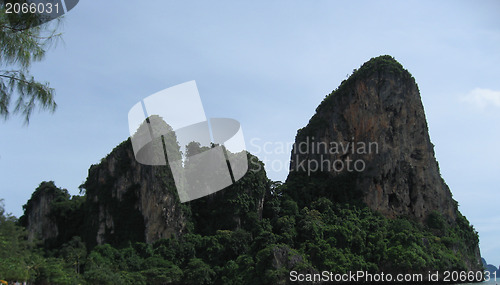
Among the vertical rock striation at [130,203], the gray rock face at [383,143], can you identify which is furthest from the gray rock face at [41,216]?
the gray rock face at [383,143]

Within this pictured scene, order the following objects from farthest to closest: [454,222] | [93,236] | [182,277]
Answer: [454,222], [93,236], [182,277]

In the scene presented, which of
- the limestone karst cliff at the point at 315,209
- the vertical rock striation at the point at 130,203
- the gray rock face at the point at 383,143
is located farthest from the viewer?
the gray rock face at the point at 383,143

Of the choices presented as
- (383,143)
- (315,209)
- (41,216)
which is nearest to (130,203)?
(41,216)

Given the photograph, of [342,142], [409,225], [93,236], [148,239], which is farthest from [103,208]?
[409,225]

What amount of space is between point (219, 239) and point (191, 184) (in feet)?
21.0

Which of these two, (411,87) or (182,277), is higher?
(411,87)

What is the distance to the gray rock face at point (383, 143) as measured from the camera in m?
41.9

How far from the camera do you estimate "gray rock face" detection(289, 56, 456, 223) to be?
1650 inches

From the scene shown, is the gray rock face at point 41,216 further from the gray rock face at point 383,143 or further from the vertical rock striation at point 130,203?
the gray rock face at point 383,143

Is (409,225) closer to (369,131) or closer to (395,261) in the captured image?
(395,261)

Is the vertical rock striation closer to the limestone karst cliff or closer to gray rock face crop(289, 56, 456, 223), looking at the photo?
the limestone karst cliff

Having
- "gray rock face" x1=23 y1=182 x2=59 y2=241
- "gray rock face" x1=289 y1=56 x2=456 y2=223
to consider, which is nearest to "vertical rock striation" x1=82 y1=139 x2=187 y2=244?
"gray rock face" x1=23 y1=182 x2=59 y2=241

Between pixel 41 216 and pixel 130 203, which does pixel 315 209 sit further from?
pixel 41 216

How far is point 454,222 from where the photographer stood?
4316 centimetres
